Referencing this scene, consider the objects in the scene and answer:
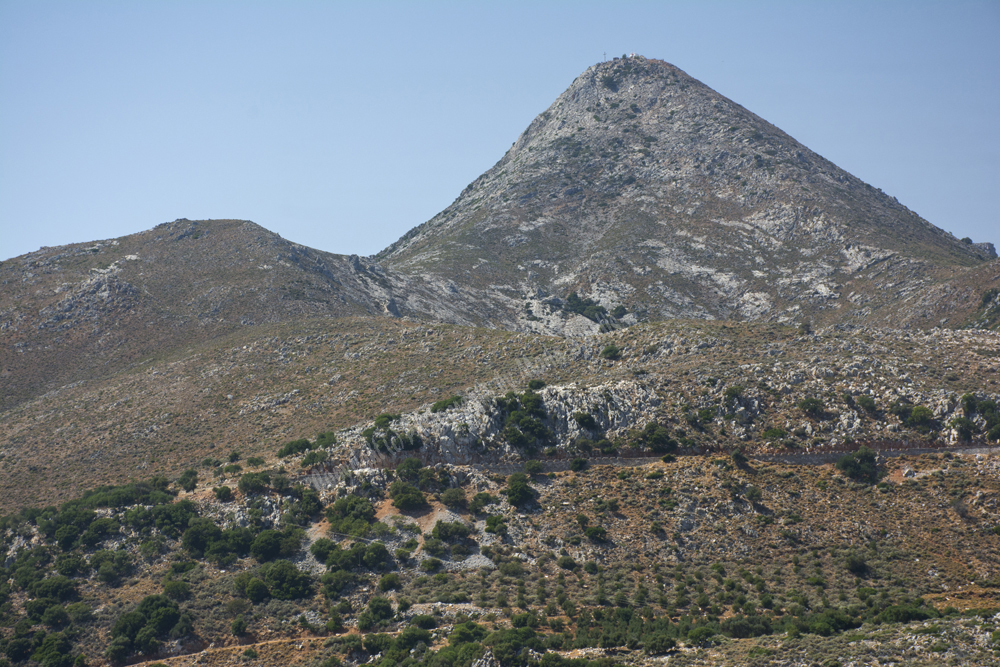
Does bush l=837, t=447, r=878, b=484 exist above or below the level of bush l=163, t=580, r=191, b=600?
above

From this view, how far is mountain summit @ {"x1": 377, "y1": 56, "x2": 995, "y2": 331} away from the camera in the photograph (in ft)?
434

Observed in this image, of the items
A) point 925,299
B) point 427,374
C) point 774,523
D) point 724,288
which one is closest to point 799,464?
point 774,523

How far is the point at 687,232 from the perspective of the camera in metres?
154

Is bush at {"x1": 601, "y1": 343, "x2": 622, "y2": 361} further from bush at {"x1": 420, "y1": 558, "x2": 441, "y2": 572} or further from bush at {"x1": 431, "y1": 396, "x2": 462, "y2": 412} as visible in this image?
bush at {"x1": 420, "y1": 558, "x2": 441, "y2": 572}

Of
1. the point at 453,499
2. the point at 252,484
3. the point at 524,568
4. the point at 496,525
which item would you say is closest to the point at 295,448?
the point at 252,484

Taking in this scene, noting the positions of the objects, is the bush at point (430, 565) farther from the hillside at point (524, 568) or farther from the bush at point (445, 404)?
the bush at point (445, 404)

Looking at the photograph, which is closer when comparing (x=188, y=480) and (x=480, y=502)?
(x=480, y=502)

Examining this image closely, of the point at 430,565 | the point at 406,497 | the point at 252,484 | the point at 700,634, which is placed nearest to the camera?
the point at 700,634

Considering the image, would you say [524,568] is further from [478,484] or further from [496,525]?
[478,484]

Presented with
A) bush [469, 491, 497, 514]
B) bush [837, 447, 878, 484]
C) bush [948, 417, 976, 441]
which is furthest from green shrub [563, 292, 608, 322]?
bush [948, 417, 976, 441]

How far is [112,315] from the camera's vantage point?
108375 mm

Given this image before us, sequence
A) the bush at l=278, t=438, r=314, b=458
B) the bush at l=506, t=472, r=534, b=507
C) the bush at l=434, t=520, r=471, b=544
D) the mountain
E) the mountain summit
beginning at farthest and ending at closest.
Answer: the mountain summit → the mountain → the bush at l=278, t=438, r=314, b=458 → the bush at l=506, t=472, r=534, b=507 → the bush at l=434, t=520, r=471, b=544

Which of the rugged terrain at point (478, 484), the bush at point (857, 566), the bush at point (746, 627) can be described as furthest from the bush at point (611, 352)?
the bush at point (746, 627)

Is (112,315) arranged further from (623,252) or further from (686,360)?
(623,252)
